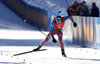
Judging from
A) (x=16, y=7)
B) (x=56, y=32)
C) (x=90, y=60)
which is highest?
(x=16, y=7)

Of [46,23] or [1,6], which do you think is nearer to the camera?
[46,23]

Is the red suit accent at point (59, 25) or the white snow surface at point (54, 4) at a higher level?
the white snow surface at point (54, 4)

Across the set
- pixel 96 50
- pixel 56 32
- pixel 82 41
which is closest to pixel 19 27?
pixel 82 41

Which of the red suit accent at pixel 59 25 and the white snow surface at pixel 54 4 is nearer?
the red suit accent at pixel 59 25

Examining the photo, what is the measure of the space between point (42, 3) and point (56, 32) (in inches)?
1496

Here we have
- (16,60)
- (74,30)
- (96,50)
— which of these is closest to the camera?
(16,60)

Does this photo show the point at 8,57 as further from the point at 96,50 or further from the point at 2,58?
the point at 96,50

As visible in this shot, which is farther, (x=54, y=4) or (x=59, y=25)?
(x=54, y=4)

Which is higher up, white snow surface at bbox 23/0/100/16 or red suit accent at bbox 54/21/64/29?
white snow surface at bbox 23/0/100/16

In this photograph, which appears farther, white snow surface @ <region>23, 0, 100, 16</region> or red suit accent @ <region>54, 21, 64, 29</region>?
white snow surface @ <region>23, 0, 100, 16</region>

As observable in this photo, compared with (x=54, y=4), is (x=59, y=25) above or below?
below

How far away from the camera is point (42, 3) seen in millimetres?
51750

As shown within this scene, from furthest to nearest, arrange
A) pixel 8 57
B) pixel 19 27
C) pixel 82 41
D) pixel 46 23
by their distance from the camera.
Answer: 1. pixel 19 27
2. pixel 46 23
3. pixel 82 41
4. pixel 8 57

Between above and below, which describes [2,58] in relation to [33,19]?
below
